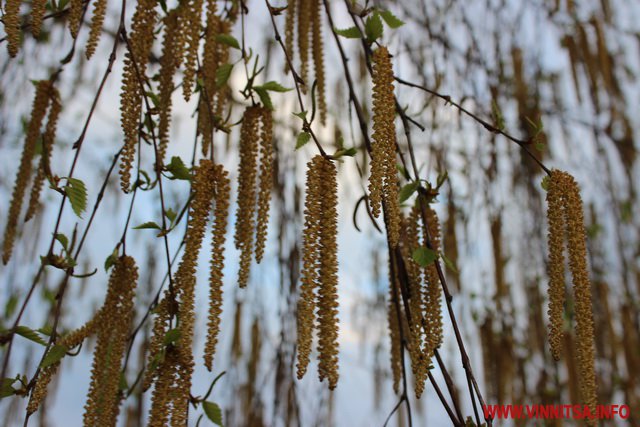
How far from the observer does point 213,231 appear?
2.57 ft

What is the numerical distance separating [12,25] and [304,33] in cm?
48

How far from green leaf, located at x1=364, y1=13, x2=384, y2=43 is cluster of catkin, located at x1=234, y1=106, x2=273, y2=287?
22 cm

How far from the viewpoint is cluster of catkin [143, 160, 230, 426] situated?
754 millimetres

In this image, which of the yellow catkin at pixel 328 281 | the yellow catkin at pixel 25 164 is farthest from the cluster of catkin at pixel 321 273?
the yellow catkin at pixel 25 164

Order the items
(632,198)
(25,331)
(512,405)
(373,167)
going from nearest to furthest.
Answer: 1. (373,167)
2. (25,331)
3. (512,405)
4. (632,198)

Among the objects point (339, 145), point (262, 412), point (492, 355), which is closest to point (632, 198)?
point (492, 355)

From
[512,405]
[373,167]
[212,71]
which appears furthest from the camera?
[512,405]

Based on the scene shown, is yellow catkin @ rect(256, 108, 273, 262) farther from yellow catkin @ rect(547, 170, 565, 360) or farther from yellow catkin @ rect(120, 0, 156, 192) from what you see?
yellow catkin @ rect(547, 170, 565, 360)

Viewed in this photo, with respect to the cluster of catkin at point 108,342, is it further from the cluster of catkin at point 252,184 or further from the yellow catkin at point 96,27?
the yellow catkin at point 96,27

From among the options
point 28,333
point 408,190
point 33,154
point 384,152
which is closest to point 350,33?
point 408,190

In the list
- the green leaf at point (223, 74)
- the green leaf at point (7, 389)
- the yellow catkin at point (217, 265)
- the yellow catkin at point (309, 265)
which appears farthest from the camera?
the green leaf at point (223, 74)

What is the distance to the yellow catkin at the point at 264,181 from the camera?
80cm

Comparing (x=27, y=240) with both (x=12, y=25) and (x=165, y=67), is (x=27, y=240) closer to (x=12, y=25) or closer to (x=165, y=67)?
(x=165, y=67)

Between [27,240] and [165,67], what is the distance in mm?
1072
